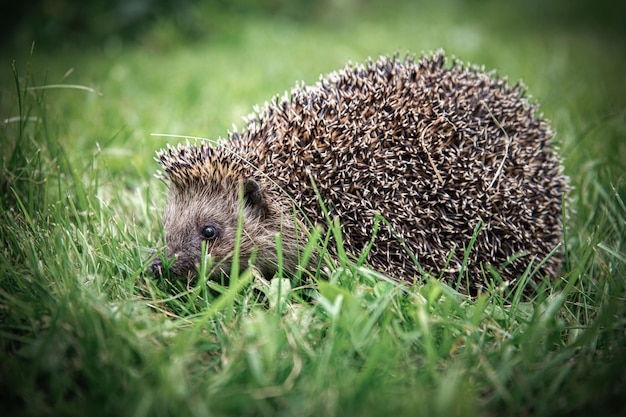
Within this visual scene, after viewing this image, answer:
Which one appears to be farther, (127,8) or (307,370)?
(127,8)

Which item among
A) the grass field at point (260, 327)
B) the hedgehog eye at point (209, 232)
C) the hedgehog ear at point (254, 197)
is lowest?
the grass field at point (260, 327)

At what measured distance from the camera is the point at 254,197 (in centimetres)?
297

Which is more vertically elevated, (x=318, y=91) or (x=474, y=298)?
(x=318, y=91)

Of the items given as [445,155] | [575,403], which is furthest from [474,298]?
[575,403]

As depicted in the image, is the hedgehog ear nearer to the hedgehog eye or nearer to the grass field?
the hedgehog eye

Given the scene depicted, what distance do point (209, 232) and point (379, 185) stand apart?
1.01 m

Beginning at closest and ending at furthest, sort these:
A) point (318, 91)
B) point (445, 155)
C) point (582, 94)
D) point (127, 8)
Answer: point (445, 155)
point (318, 91)
point (582, 94)
point (127, 8)

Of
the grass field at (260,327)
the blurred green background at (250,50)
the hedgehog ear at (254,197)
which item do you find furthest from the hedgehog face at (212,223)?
the blurred green background at (250,50)

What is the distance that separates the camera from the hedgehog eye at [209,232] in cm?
293

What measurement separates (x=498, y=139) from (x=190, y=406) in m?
2.28

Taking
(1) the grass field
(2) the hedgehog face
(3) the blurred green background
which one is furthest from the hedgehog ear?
(3) the blurred green background

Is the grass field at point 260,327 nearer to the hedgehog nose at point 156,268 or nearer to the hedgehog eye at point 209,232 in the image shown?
the hedgehog nose at point 156,268

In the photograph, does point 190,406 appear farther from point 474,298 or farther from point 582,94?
point 582,94

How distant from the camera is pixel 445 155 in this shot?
114 inches
